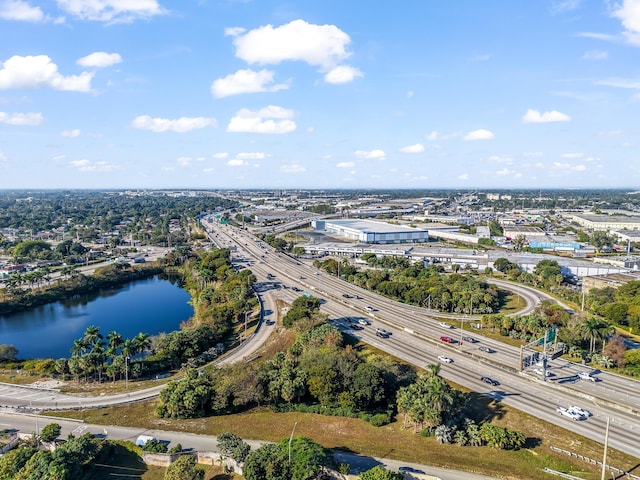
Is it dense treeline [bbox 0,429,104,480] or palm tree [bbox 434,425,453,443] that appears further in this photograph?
palm tree [bbox 434,425,453,443]

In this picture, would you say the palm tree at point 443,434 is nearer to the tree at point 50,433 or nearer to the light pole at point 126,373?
the tree at point 50,433

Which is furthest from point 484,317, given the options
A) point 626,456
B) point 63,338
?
point 63,338

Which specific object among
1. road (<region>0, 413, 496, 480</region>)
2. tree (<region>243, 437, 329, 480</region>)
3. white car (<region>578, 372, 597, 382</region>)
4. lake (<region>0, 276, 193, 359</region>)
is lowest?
lake (<region>0, 276, 193, 359</region>)

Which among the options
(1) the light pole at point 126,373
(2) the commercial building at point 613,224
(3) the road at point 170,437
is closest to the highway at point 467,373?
(1) the light pole at point 126,373

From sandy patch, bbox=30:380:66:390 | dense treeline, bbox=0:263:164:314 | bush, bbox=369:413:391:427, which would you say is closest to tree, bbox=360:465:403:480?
bush, bbox=369:413:391:427

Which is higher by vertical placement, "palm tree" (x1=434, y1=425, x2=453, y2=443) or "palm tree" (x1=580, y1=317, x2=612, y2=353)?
"palm tree" (x1=580, y1=317, x2=612, y2=353)

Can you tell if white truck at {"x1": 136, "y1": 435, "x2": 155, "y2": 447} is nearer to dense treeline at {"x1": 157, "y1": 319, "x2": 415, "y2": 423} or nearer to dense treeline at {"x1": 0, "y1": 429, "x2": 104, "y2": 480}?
dense treeline at {"x1": 0, "y1": 429, "x2": 104, "y2": 480}
